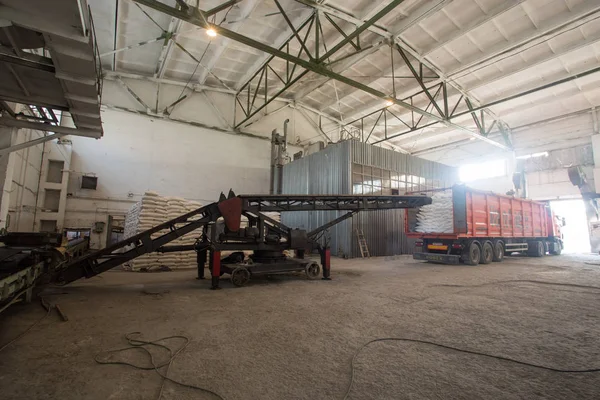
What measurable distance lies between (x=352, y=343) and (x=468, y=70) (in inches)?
516

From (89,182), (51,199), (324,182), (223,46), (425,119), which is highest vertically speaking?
(223,46)

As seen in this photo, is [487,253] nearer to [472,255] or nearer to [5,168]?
[472,255]

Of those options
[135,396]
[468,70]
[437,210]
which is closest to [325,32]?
[468,70]

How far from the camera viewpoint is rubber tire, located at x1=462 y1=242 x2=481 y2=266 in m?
9.47

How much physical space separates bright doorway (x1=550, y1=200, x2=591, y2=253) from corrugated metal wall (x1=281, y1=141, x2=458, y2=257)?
10.1 m

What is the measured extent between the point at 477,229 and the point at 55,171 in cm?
1536

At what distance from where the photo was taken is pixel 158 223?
873 cm

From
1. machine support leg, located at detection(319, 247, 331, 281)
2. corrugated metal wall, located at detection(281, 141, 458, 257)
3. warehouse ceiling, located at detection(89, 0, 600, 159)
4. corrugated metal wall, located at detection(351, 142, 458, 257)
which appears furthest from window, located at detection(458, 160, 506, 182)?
machine support leg, located at detection(319, 247, 331, 281)

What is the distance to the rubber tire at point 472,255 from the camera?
31.1ft

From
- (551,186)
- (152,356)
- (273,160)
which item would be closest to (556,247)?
(551,186)

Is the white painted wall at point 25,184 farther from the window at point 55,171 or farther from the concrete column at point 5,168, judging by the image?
the window at point 55,171

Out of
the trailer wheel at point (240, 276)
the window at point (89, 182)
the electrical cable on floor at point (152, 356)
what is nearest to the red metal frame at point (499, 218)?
the trailer wheel at point (240, 276)

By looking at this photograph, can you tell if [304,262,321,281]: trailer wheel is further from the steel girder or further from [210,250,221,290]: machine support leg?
the steel girder

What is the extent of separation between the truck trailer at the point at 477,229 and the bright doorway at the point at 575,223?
7463mm
